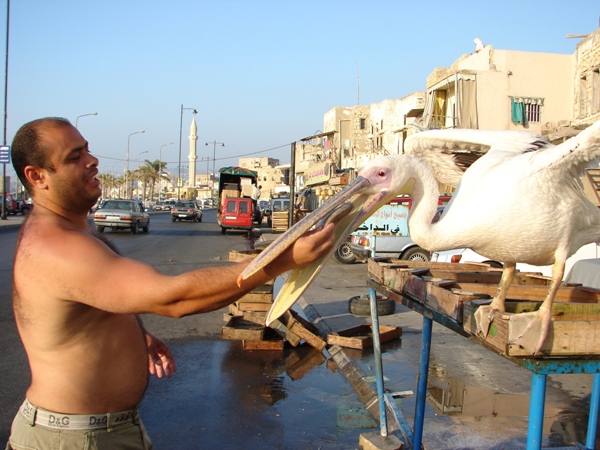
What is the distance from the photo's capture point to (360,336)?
7.75 metres

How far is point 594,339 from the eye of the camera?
2.15 m

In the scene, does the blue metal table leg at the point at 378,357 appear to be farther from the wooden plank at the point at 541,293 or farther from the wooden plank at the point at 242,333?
the wooden plank at the point at 242,333

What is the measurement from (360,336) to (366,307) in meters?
1.63

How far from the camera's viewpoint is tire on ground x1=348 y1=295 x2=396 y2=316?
369 inches

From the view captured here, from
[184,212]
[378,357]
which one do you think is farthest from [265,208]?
[378,357]

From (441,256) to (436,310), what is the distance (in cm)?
921

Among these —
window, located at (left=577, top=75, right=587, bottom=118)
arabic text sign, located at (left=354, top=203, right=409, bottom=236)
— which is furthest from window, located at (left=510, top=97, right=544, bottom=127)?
arabic text sign, located at (left=354, top=203, right=409, bottom=236)

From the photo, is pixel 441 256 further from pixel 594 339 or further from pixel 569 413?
pixel 594 339

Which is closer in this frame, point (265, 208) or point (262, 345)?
point (262, 345)

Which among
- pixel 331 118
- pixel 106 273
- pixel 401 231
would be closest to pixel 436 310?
pixel 106 273

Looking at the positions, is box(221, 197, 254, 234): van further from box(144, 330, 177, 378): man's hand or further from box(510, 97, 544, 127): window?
box(144, 330, 177, 378): man's hand

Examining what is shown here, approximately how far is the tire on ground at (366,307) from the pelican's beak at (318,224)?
6.61 meters

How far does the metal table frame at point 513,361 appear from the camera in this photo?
7.13ft

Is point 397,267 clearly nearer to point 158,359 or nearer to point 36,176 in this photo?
point 158,359
